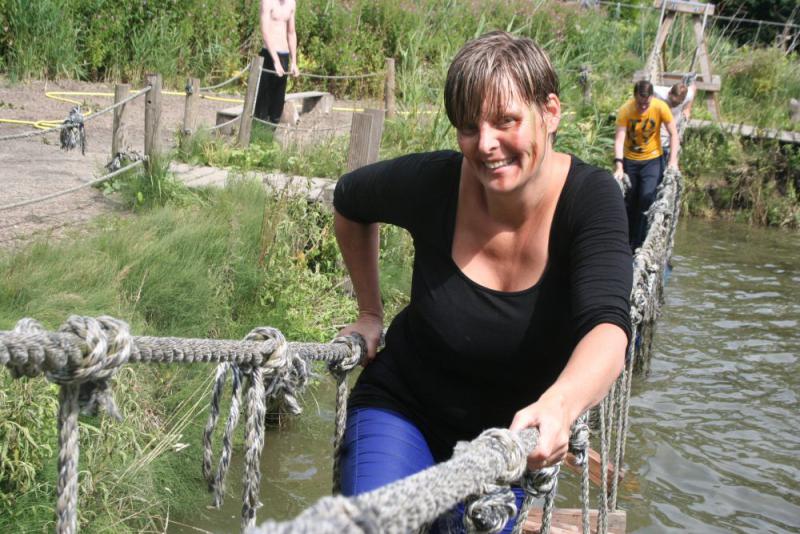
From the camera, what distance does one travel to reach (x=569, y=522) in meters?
3.66

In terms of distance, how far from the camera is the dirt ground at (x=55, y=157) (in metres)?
6.26

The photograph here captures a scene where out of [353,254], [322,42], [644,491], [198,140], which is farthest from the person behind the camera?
[322,42]

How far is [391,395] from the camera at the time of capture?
2.33 metres

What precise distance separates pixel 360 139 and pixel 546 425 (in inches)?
209

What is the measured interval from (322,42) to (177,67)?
104 inches

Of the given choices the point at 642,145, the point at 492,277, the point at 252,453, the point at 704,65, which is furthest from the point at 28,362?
the point at 704,65

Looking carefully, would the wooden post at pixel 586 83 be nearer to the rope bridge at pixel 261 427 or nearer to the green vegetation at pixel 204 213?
the green vegetation at pixel 204 213

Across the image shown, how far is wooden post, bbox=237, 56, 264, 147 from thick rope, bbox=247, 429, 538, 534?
7.37 metres

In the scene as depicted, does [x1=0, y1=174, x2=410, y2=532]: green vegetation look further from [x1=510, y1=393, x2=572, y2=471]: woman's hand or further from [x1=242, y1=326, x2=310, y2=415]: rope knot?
[x1=510, y1=393, x2=572, y2=471]: woman's hand

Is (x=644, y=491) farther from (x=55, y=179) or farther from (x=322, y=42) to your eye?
(x=322, y=42)

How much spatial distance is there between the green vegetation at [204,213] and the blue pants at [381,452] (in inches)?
60.3

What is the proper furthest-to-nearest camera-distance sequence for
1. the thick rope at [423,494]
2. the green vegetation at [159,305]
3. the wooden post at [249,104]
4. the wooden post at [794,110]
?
1. the wooden post at [794,110]
2. the wooden post at [249,104]
3. the green vegetation at [159,305]
4. the thick rope at [423,494]

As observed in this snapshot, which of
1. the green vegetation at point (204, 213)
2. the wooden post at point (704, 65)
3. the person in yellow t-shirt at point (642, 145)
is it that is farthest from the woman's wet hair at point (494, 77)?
the wooden post at point (704, 65)

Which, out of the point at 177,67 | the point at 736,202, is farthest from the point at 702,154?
the point at 177,67
